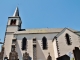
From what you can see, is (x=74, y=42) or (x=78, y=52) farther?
(x=74, y=42)

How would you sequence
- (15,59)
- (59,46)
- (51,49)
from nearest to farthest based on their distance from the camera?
(15,59), (59,46), (51,49)

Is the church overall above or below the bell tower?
below

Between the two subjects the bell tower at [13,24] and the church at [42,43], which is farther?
the bell tower at [13,24]

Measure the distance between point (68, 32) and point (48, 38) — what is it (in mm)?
5112

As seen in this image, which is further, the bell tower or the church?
the bell tower

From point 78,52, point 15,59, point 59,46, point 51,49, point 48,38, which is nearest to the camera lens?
point 78,52

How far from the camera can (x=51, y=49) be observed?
26.8 m

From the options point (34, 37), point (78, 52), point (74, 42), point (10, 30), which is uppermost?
point (10, 30)

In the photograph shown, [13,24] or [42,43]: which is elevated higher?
[13,24]

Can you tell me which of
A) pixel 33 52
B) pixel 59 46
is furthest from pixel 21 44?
pixel 59 46

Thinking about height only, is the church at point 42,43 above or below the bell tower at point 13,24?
below

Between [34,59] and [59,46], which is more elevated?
[59,46]

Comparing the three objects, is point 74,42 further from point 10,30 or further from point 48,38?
point 10,30

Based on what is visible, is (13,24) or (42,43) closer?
(42,43)
